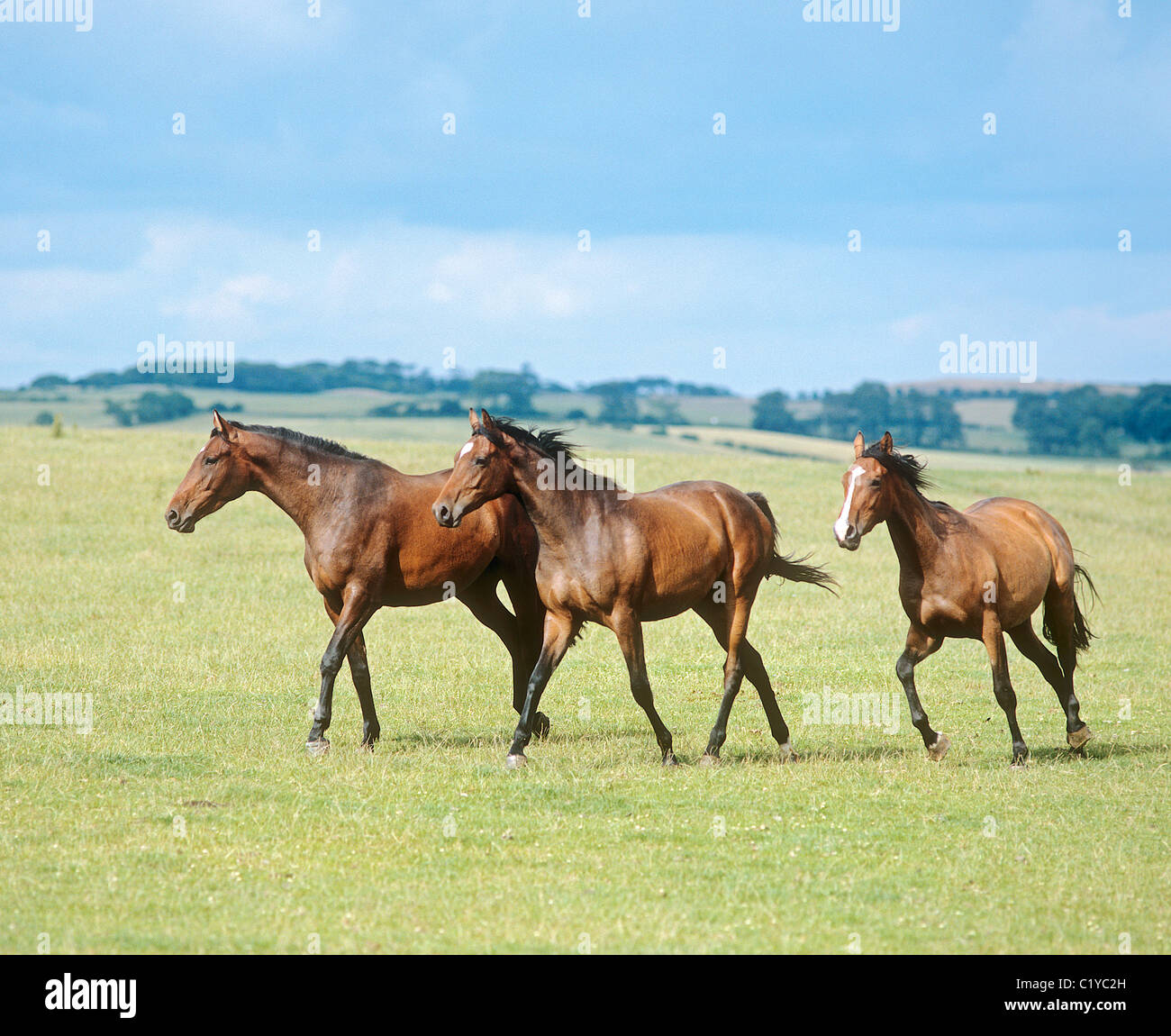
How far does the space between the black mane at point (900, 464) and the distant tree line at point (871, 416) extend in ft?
247

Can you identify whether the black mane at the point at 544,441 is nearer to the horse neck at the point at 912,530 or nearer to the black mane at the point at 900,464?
the black mane at the point at 900,464

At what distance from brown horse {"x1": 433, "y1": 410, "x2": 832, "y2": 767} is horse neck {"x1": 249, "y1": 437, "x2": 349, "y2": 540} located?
1.63 metres

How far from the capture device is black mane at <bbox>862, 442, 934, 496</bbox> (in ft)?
34.2

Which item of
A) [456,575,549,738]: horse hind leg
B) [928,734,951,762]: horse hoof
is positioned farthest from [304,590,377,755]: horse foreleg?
[928,734,951,762]: horse hoof

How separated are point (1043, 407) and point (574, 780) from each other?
96.0m

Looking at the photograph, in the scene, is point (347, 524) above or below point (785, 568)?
above

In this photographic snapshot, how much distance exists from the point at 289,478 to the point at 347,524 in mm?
716

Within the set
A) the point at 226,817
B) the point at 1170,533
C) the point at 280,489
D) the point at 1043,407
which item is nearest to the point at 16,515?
the point at 280,489

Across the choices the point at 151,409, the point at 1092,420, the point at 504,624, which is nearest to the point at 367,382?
the point at 151,409

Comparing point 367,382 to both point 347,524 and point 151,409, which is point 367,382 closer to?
point 151,409

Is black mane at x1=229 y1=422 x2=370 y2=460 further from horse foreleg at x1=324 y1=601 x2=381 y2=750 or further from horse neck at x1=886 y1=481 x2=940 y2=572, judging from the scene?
horse neck at x1=886 y1=481 x2=940 y2=572

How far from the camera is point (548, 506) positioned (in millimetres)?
10430

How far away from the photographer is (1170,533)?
36062 mm
